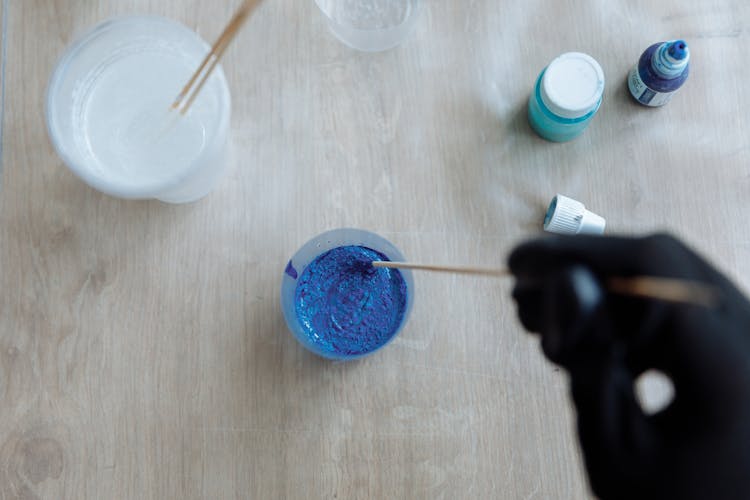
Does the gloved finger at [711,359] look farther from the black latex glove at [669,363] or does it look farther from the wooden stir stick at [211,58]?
the wooden stir stick at [211,58]

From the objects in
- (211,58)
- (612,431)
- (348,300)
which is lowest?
(348,300)

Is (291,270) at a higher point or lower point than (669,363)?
lower

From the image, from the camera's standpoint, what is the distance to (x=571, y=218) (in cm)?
80

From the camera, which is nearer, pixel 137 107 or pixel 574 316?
pixel 574 316

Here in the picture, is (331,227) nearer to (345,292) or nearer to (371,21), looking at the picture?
(345,292)

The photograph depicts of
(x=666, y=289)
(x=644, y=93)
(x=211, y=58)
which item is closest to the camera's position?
(x=666, y=289)

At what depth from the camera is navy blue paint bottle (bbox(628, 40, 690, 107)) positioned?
767 millimetres

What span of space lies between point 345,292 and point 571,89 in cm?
36

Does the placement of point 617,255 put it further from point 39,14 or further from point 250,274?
point 39,14

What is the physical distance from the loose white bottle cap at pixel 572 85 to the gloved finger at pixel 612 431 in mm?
345

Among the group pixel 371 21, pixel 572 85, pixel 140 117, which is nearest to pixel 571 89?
pixel 572 85

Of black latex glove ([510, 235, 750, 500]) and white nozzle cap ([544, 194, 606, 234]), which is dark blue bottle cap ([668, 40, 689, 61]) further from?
black latex glove ([510, 235, 750, 500])

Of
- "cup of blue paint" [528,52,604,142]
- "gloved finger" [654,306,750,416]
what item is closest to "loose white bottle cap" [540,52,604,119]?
"cup of blue paint" [528,52,604,142]

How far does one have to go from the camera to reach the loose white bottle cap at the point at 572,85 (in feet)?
2.52
